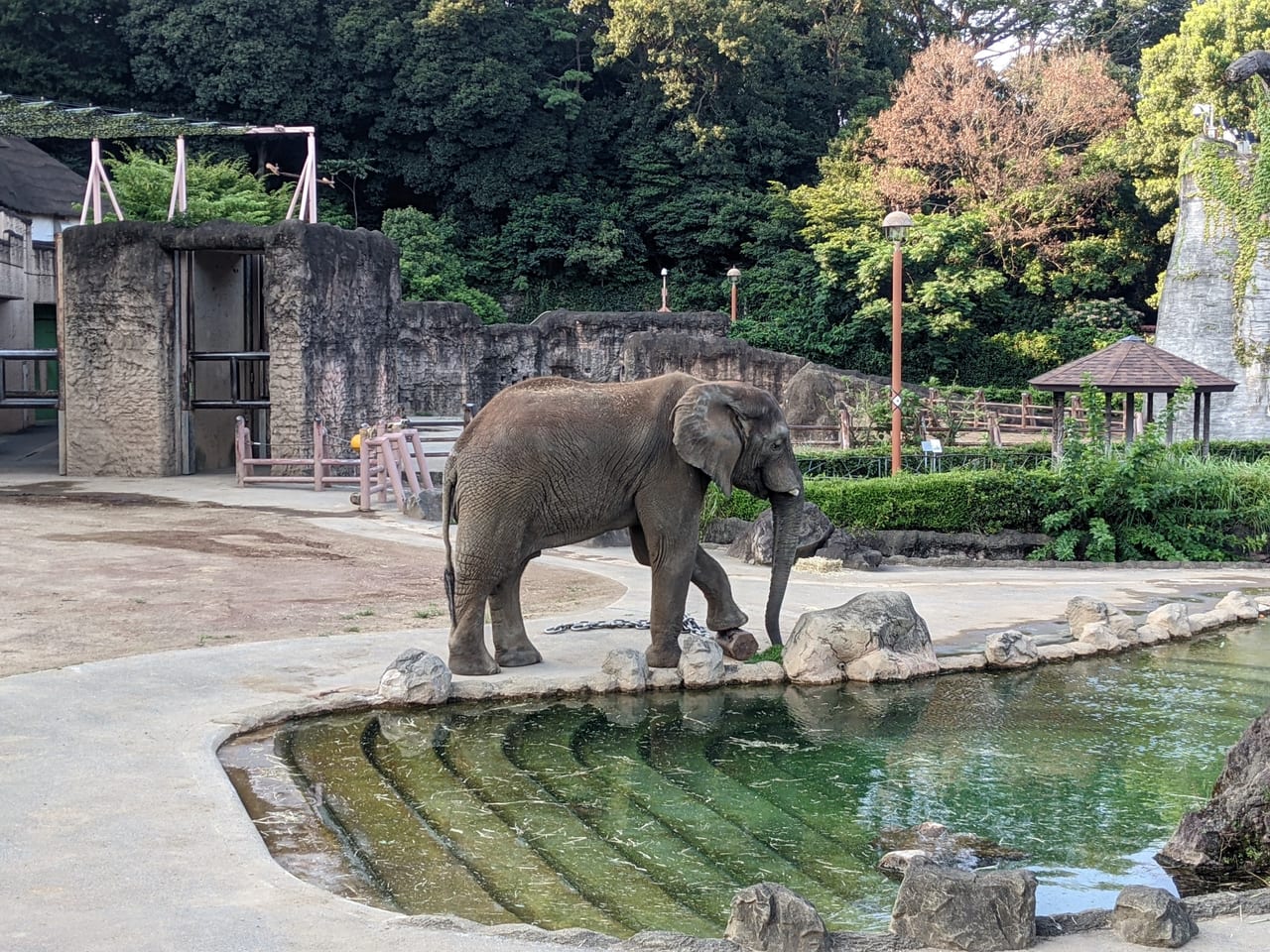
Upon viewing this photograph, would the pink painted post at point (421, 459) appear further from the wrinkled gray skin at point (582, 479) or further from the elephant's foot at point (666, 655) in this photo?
the elephant's foot at point (666, 655)

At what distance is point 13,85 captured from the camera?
42.7 m

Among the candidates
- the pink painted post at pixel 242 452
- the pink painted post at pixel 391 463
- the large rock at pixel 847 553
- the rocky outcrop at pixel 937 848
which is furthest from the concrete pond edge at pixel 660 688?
the pink painted post at pixel 242 452

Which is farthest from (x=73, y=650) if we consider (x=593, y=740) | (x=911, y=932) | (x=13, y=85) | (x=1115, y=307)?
(x=13, y=85)

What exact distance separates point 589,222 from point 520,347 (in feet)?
26.1

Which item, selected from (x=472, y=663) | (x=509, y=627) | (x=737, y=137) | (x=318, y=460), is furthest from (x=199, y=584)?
(x=737, y=137)

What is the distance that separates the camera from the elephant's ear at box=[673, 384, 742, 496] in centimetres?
955

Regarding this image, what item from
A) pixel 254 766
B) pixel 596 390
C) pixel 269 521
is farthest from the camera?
pixel 269 521

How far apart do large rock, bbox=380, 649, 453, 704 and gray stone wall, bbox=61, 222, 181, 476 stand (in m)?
16.0

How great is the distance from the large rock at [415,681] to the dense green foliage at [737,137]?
104 feet

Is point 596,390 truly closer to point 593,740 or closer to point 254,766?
point 593,740

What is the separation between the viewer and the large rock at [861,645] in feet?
32.8

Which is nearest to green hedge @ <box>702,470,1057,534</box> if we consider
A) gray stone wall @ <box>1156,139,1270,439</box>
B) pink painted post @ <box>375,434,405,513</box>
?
pink painted post @ <box>375,434,405,513</box>

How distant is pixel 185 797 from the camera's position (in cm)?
669

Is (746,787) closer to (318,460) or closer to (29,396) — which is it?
(318,460)
